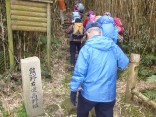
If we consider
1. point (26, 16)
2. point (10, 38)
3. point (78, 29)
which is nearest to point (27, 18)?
point (26, 16)

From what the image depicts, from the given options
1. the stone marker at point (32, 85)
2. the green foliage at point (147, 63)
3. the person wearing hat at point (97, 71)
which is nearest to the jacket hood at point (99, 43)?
the person wearing hat at point (97, 71)

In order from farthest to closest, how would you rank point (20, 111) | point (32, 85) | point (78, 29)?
point (78, 29), point (20, 111), point (32, 85)

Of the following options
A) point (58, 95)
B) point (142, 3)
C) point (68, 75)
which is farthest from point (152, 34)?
point (58, 95)

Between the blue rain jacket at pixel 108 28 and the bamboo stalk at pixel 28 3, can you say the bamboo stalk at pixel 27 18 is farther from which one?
the blue rain jacket at pixel 108 28

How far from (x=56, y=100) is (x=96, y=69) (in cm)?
204

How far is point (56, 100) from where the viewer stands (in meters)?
4.65

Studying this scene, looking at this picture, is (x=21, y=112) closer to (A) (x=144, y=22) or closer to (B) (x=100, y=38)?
(B) (x=100, y=38)

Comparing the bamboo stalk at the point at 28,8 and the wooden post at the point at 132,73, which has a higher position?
the bamboo stalk at the point at 28,8

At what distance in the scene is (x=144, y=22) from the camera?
6434mm

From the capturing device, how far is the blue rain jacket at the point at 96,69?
9.20 feet

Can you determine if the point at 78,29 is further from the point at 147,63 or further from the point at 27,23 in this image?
the point at 147,63

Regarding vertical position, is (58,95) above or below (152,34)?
below

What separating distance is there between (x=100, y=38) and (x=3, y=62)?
3.09 metres

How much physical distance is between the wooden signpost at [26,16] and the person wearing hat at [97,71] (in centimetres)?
233
